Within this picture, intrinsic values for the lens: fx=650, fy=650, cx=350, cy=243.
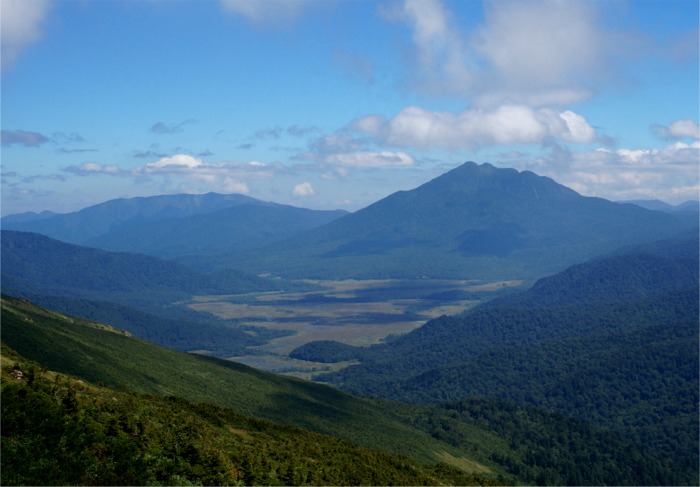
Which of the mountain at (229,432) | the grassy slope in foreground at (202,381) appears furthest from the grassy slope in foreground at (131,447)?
the grassy slope in foreground at (202,381)

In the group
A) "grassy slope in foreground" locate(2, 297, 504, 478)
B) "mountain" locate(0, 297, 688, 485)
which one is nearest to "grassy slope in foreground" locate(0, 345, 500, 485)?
"mountain" locate(0, 297, 688, 485)

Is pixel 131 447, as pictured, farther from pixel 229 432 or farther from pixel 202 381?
pixel 202 381

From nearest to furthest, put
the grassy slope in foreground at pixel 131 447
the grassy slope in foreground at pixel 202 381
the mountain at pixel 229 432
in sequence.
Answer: the grassy slope in foreground at pixel 131 447 < the mountain at pixel 229 432 < the grassy slope in foreground at pixel 202 381

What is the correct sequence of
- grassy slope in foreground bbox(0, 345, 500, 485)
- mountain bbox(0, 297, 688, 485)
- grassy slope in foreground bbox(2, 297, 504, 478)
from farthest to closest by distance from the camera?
grassy slope in foreground bbox(2, 297, 504, 478) < mountain bbox(0, 297, 688, 485) < grassy slope in foreground bbox(0, 345, 500, 485)

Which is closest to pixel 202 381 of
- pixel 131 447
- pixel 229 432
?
pixel 229 432

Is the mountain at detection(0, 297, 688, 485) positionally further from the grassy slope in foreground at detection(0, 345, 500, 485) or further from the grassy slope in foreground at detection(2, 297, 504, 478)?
the grassy slope in foreground at detection(2, 297, 504, 478)

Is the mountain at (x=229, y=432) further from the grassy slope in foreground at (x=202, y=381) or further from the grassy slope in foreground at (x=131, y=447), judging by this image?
the grassy slope in foreground at (x=202, y=381)

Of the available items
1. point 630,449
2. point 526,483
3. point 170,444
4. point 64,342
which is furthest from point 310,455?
point 630,449
